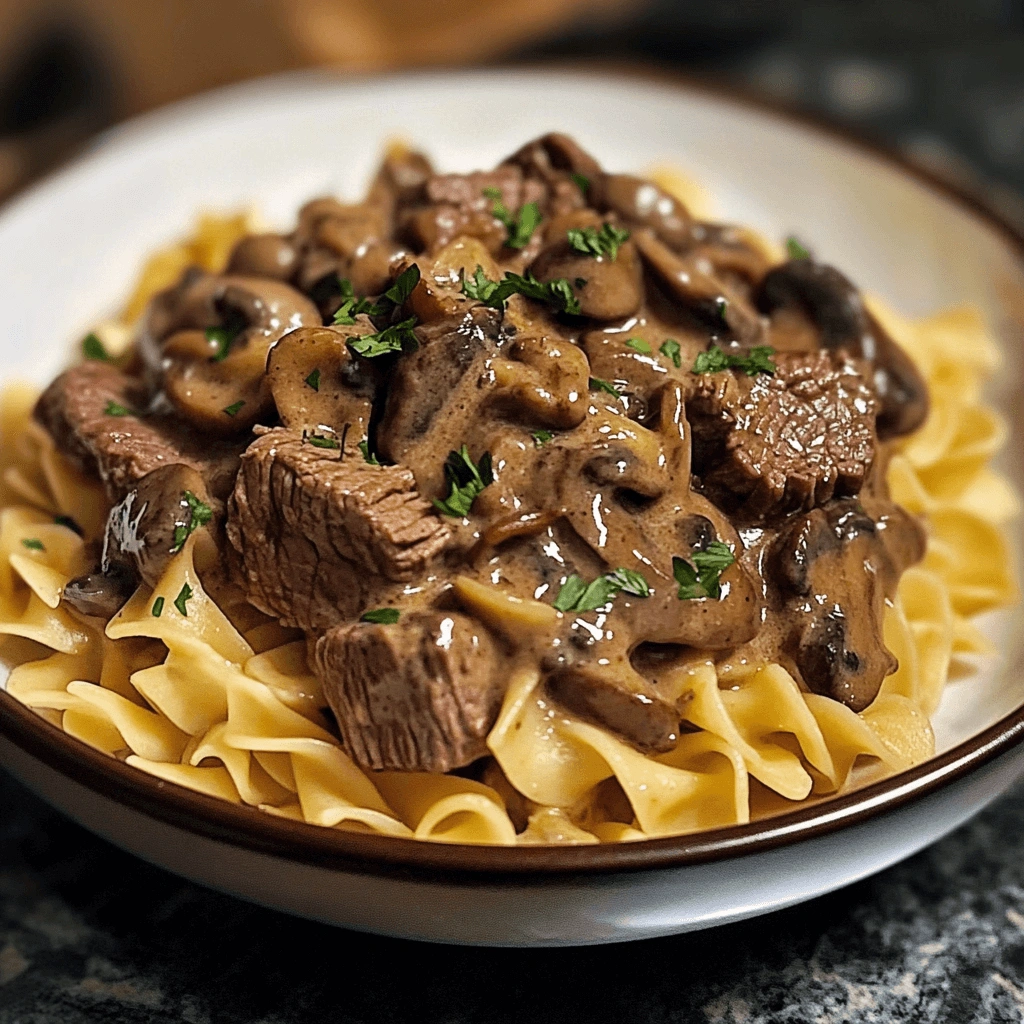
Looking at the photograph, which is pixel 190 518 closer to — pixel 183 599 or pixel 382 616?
pixel 183 599

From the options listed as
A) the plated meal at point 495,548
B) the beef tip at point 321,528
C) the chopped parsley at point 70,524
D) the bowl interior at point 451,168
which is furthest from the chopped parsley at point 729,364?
the chopped parsley at point 70,524

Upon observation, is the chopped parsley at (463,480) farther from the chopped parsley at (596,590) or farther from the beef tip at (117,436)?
the beef tip at (117,436)

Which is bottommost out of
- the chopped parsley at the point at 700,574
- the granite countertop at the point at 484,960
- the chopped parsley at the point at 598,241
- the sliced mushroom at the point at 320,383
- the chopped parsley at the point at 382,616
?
the granite countertop at the point at 484,960

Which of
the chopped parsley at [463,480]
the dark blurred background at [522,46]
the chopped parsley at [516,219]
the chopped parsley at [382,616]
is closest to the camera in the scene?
the chopped parsley at [382,616]

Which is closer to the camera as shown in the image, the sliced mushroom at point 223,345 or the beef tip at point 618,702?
the beef tip at point 618,702

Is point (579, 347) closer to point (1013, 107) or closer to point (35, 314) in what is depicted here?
point (35, 314)

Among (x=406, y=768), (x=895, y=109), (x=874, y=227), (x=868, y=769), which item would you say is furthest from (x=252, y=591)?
(x=895, y=109)
